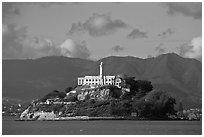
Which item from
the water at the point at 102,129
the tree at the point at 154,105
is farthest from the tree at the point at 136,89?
the water at the point at 102,129

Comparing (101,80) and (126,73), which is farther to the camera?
(126,73)

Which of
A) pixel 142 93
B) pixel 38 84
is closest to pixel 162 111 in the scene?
pixel 142 93

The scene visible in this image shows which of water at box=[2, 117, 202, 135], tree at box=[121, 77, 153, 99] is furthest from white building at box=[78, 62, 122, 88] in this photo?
water at box=[2, 117, 202, 135]

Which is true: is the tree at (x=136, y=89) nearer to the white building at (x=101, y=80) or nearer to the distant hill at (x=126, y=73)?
the white building at (x=101, y=80)

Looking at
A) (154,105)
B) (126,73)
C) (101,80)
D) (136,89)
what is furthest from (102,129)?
(126,73)

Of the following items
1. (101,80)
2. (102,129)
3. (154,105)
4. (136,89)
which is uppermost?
(101,80)

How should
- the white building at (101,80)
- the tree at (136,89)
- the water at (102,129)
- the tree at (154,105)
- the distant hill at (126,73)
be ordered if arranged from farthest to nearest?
1. the distant hill at (126,73)
2. the white building at (101,80)
3. the tree at (136,89)
4. the tree at (154,105)
5. the water at (102,129)

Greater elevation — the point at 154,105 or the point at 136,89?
the point at 136,89

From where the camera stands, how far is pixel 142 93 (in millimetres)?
68125

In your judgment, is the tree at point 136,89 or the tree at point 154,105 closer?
the tree at point 154,105

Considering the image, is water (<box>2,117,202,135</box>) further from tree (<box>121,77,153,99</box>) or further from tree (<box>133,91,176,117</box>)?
tree (<box>121,77,153,99</box>)

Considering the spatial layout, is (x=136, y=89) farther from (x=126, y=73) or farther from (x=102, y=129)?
(x=126, y=73)

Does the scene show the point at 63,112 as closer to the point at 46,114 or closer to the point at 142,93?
the point at 46,114

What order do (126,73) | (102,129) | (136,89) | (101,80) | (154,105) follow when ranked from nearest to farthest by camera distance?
(102,129) < (154,105) < (136,89) < (101,80) < (126,73)
